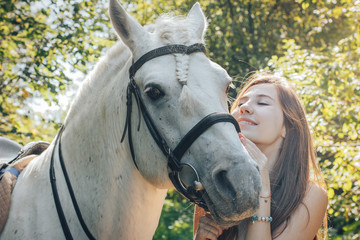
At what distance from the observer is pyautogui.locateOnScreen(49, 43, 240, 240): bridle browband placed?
5.17 feet

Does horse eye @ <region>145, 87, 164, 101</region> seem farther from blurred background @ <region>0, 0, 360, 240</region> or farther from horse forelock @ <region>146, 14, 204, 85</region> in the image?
blurred background @ <region>0, 0, 360, 240</region>

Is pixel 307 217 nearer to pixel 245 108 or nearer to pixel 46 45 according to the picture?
pixel 245 108

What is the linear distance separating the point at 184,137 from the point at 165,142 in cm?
13

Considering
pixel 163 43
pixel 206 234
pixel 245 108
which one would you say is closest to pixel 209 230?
pixel 206 234

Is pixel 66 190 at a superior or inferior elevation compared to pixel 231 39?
superior

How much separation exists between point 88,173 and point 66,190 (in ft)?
0.61

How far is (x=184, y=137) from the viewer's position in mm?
1609

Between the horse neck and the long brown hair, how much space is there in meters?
0.79

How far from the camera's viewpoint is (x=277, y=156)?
7.43ft

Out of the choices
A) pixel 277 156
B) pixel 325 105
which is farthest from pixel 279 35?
pixel 277 156

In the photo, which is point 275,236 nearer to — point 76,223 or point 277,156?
point 277,156

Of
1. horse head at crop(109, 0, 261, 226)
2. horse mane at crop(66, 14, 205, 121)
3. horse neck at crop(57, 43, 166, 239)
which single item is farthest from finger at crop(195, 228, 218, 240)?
horse mane at crop(66, 14, 205, 121)

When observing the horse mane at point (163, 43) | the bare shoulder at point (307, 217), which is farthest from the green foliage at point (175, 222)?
the horse mane at point (163, 43)

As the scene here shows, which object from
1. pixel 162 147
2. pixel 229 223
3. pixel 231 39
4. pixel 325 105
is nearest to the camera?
pixel 229 223
